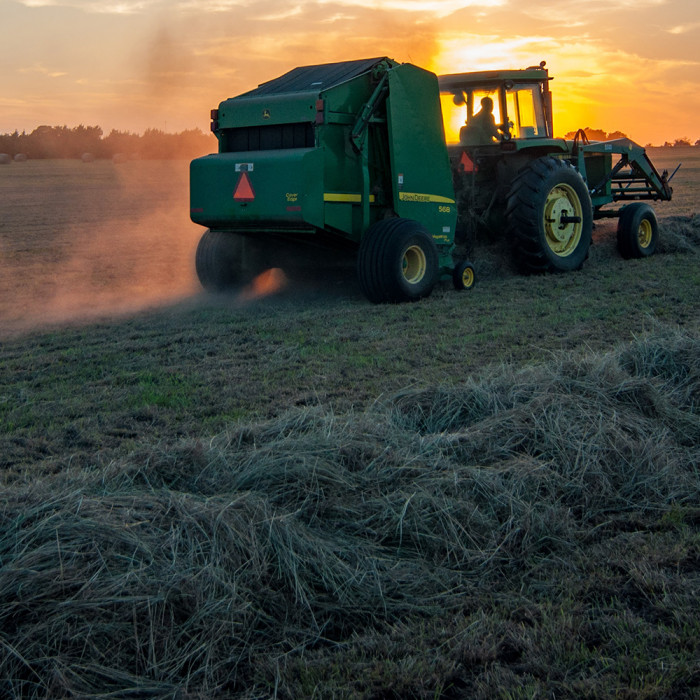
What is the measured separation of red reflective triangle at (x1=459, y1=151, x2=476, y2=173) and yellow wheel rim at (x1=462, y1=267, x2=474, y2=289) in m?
1.43

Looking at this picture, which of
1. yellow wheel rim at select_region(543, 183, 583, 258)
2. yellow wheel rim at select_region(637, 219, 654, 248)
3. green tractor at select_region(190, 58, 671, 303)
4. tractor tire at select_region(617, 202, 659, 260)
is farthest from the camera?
yellow wheel rim at select_region(637, 219, 654, 248)

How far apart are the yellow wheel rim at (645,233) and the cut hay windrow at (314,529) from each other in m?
8.88

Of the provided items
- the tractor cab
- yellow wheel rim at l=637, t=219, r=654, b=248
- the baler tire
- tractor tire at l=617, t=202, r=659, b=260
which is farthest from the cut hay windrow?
yellow wheel rim at l=637, t=219, r=654, b=248

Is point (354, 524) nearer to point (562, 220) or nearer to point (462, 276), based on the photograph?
point (462, 276)

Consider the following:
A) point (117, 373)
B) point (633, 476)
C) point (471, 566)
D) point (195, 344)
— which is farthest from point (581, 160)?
point (471, 566)

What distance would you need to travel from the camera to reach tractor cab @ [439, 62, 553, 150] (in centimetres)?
1105

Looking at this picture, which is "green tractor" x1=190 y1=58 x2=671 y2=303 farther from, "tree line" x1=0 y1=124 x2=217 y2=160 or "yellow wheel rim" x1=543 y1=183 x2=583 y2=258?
"tree line" x1=0 y1=124 x2=217 y2=160

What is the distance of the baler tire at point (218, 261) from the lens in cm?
1051

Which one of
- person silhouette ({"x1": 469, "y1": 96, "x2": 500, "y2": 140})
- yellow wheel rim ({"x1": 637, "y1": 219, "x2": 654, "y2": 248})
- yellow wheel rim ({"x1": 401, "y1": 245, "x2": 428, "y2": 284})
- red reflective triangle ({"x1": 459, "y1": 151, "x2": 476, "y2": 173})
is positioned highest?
person silhouette ({"x1": 469, "y1": 96, "x2": 500, "y2": 140})

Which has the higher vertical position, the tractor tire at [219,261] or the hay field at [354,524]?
the tractor tire at [219,261]

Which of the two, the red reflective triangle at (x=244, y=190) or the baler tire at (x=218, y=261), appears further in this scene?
the baler tire at (x=218, y=261)

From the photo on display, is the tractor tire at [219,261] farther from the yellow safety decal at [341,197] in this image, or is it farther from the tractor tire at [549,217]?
the tractor tire at [549,217]

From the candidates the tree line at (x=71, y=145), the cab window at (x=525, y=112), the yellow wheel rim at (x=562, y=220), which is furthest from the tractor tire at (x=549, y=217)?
the tree line at (x=71, y=145)

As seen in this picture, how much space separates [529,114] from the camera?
11.4m
